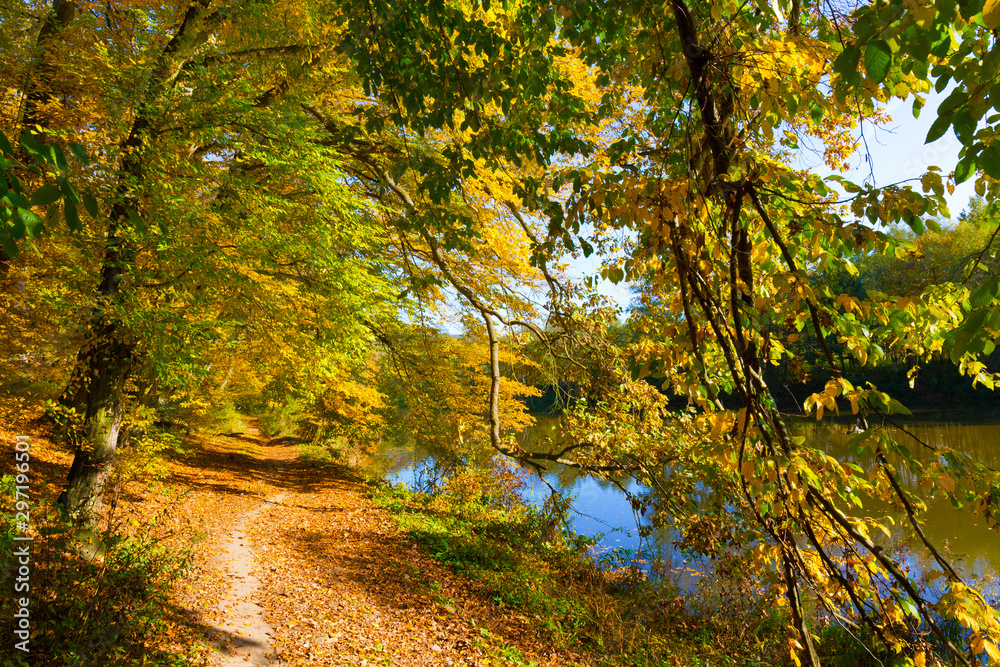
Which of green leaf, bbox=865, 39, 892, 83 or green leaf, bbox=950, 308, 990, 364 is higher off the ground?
green leaf, bbox=865, 39, 892, 83

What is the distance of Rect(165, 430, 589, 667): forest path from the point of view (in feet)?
14.4

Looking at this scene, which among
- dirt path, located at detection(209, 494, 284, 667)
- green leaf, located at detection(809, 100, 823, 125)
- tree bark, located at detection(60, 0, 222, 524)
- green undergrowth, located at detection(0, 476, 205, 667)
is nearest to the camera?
green leaf, located at detection(809, 100, 823, 125)

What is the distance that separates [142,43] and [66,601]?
492 cm

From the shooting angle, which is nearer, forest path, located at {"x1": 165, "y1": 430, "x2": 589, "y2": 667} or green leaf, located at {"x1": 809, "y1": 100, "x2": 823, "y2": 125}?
green leaf, located at {"x1": 809, "y1": 100, "x2": 823, "y2": 125}

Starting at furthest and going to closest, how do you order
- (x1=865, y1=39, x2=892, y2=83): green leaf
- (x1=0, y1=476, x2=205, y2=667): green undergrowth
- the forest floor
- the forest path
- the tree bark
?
the tree bark
the forest path
the forest floor
(x1=0, y1=476, x2=205, y2=667): green undergrowth
(x1=865, y1=39, x2=892, y2=83): green leaf

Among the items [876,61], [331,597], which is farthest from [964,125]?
[331,597]

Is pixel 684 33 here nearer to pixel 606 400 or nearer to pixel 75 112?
pixel 606 400

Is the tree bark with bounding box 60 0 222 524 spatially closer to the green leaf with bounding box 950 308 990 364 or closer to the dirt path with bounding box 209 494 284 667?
the dirt path with bounding box 209 494 284 667

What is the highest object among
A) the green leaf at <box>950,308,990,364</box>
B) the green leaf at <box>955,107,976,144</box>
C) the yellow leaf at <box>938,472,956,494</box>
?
the green leaf at <box>955,107,976,144</box>

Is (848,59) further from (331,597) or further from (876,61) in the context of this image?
(331,597)

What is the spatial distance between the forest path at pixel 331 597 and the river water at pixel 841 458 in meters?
1.65

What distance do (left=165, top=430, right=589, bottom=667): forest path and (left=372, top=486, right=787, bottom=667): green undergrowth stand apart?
0.34 m

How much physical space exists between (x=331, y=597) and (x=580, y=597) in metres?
3.28

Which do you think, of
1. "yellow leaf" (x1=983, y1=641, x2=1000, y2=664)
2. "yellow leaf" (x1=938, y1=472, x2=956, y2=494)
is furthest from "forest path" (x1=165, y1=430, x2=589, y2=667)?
"yellow leaf" (x1=938, y1=472, x2=956, y2=494)
